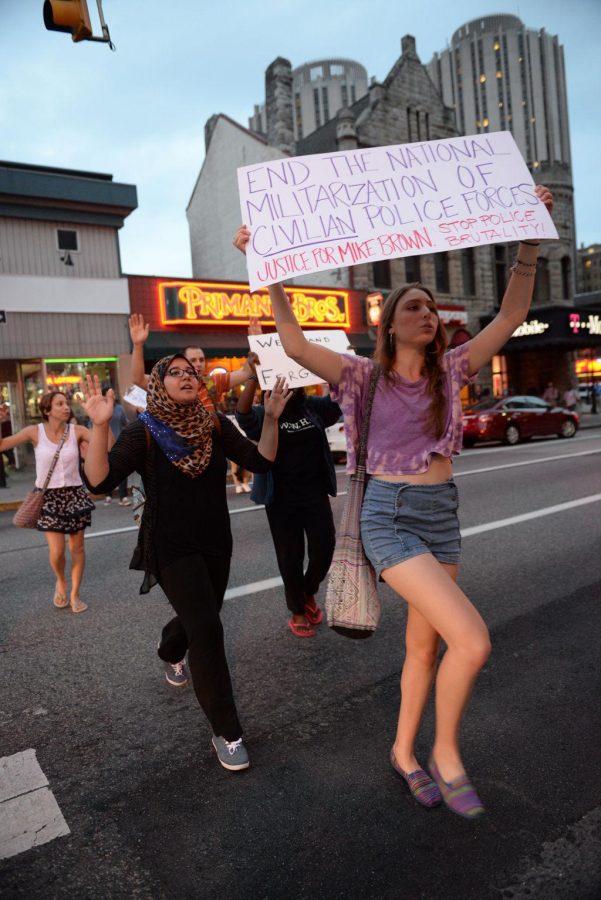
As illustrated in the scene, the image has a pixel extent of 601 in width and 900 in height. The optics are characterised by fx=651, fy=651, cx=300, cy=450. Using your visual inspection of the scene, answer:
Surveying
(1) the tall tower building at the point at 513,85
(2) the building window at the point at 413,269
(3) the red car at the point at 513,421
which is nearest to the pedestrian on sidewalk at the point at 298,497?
(3) the red car at the point at 513,421

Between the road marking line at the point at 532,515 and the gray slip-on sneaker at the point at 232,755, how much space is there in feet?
15.9

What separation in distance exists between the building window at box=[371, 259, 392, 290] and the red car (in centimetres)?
942

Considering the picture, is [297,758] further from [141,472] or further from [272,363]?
[272,363]

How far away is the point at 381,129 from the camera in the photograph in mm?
28219

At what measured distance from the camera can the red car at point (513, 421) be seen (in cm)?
1853

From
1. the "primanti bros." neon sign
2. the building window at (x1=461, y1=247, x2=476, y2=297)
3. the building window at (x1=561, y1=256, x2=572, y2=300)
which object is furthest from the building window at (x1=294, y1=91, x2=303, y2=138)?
the "primanti bros." neon sign

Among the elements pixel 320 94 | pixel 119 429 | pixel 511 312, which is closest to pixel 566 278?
pixel 119 429

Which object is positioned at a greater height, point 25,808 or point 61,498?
point 61,498

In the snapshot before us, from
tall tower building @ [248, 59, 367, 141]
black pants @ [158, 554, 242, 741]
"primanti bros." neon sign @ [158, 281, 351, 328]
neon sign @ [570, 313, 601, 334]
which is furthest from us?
tall tower building @ [248, 59, 367, 141]

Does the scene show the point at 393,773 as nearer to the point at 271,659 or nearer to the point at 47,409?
the point at 271,659

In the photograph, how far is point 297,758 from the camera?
9.73 feet

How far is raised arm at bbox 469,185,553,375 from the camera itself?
9.13 feet

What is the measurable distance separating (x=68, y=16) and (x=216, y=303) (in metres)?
14.8

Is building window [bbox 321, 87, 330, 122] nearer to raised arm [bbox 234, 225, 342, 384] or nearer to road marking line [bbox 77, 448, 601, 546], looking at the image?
road marking line [bbox 77, 448, 601, 546]
